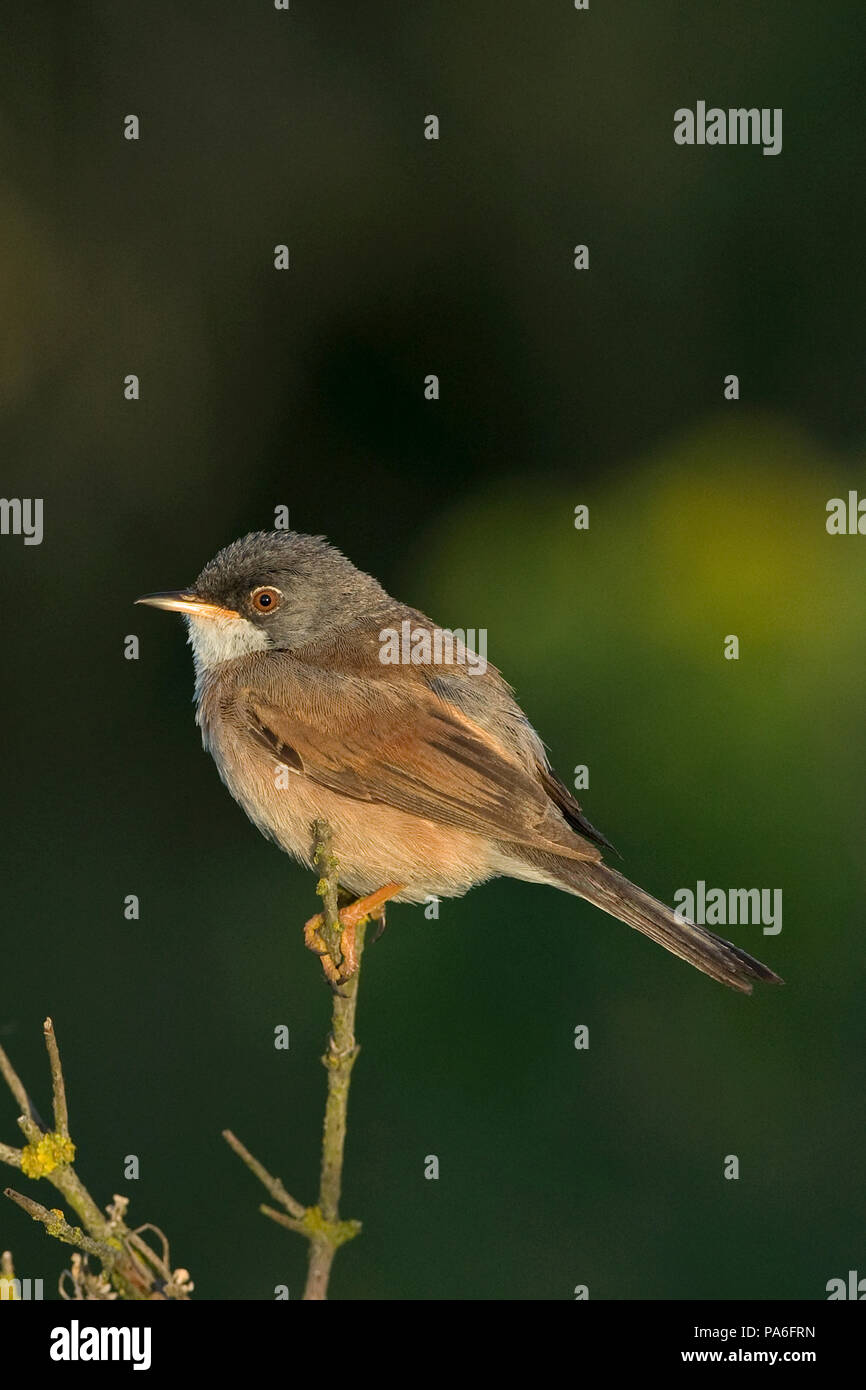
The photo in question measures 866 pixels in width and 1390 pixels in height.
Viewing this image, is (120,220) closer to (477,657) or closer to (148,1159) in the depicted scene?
(477,657)

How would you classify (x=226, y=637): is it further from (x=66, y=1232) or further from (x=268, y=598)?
(x=66, y=1232)

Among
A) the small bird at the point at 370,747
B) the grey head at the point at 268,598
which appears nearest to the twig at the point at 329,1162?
the small bird at the point at 370,747

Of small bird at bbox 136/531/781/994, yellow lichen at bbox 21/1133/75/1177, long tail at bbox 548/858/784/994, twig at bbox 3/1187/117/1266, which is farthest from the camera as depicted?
small bird at bbox 136/531/781/994

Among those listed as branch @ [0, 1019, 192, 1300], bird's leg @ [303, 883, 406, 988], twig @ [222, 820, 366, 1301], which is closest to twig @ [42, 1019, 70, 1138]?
branch @ [0, 1019, 192, 1300]

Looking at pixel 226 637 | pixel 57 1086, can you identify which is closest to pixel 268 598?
pixel 226 637

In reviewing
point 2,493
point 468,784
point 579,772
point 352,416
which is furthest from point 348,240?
point 468,784

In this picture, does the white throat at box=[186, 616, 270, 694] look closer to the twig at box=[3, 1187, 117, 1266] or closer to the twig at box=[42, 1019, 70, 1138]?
the twig at box=[42, 1019, 70, 1138]

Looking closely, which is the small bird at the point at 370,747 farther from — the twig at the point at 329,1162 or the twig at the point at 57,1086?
the twig at the point at 57,1086
